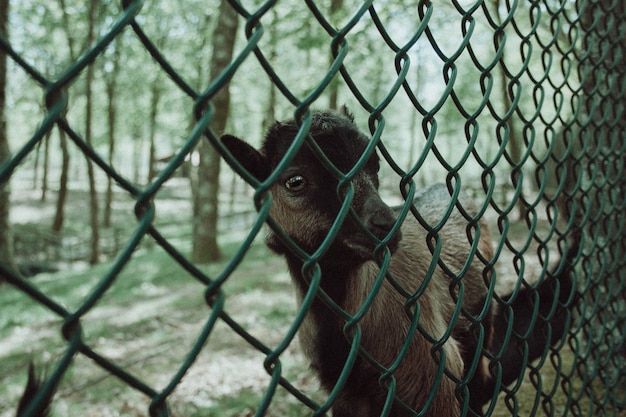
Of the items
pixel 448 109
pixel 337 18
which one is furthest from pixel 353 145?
pixel 448 109

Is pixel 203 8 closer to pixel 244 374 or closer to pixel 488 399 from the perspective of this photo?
pixel 244 374

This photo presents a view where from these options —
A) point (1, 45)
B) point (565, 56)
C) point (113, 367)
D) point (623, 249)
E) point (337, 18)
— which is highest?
point (337, 18)

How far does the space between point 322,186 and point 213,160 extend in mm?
8865

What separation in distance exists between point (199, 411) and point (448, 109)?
1553cm

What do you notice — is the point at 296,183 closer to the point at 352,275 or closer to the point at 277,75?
the point at 352,275

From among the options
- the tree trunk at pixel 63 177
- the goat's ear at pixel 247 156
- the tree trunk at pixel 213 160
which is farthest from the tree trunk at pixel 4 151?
the goat's ear at pixel 247 156

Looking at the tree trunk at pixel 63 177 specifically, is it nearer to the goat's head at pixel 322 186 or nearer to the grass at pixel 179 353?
the grass at pixel 179 353

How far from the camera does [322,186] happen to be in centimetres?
231

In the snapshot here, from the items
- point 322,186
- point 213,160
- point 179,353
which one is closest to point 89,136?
point 213,160

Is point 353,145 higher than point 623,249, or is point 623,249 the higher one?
point 353,145

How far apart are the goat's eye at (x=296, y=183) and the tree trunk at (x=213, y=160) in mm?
7596

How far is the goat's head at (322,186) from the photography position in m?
2.12

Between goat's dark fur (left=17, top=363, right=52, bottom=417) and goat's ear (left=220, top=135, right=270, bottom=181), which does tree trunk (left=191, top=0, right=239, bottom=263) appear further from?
goat's dark fur (left=17, top=363, right=52, bottom=417)

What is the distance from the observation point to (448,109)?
1739 centimetres
